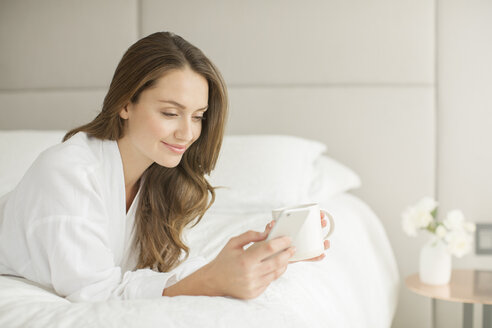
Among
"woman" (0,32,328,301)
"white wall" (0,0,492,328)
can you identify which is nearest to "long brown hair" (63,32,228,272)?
"woman" (0,32,328,301)

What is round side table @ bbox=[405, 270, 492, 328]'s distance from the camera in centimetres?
177

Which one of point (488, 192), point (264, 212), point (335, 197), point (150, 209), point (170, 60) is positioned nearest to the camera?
point (170, 60)

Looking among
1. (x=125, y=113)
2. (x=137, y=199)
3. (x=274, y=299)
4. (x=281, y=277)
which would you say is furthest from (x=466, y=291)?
(x=125, y=113)

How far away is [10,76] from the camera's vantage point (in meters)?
2.56

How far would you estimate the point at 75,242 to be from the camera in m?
0.95

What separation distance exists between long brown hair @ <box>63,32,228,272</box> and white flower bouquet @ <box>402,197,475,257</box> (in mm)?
953

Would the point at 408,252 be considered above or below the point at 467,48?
below

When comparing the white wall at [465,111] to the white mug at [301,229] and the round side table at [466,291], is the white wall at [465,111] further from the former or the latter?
the white mug at [301,229]

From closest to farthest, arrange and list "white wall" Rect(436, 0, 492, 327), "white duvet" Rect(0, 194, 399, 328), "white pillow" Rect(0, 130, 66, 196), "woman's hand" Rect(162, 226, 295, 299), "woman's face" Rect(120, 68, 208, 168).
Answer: "white duvet" Rect(0, 194, 399, 328), "woman's hand" Rect(162, 226, 295, 299), "woman's face" Rect(120, 68, 208, 168), "white pillow" Rect(0, 130, 66, 196), "white wall" Rect(436, 0, 492, 327)

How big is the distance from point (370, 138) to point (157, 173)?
4.18ft

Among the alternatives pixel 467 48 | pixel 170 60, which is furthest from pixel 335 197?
pixel 170 60

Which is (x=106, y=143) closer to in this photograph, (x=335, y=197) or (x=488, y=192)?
(x=335, y=197)

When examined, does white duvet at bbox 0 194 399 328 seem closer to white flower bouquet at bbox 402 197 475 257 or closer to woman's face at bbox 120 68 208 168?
white flower bouquet at bbox 402 197 475 257

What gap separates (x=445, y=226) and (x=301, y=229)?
1214 millimetres
